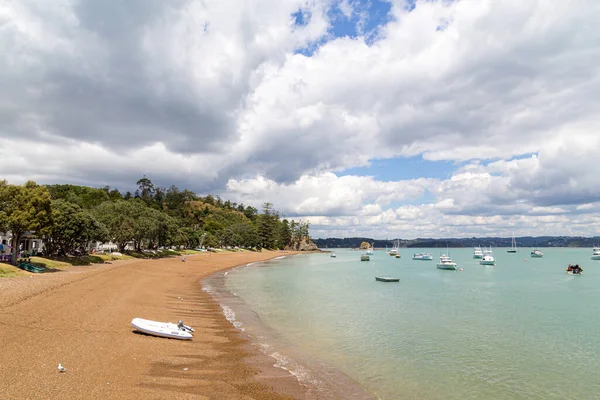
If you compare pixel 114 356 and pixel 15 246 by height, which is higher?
pixel 15 246

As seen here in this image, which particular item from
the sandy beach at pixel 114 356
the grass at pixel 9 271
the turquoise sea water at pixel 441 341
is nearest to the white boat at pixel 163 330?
the sandy beach at pixel 114 356

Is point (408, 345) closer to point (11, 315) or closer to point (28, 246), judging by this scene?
point (11, 315)

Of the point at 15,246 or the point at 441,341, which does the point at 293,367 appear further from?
the point at 15,246

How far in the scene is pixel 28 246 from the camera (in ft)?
226

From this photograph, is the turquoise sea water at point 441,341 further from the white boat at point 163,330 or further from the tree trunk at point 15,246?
the tree trunk at point 15,246

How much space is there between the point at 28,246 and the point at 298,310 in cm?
5921

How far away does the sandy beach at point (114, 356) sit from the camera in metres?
14.0

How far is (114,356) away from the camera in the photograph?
57.6ft

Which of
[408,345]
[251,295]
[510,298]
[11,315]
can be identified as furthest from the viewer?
[510,298]

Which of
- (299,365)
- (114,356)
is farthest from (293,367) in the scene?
(114,356)

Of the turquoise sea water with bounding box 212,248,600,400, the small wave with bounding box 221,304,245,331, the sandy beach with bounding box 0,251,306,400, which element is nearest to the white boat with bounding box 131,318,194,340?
the sandy beach with bounding box 0,251,306,400

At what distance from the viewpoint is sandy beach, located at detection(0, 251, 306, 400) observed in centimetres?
1395

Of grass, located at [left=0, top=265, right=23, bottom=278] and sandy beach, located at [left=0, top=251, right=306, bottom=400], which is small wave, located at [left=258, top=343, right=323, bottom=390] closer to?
sandy beach, located at [left=0, top=251, right=306, bottom=400]

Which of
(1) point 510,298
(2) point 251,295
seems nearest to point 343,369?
(2) point 251,295
